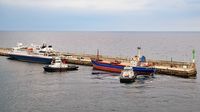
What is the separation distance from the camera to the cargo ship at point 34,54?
114 m

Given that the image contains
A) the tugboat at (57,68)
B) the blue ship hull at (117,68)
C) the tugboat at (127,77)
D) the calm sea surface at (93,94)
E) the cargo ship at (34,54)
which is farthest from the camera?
the cargo ship at (34,54)

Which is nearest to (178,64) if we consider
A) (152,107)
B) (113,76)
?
(113,76)

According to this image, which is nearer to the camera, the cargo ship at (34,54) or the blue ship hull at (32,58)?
the blue ship hull at (32,58)

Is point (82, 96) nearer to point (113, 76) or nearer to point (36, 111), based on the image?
point (36, 111)

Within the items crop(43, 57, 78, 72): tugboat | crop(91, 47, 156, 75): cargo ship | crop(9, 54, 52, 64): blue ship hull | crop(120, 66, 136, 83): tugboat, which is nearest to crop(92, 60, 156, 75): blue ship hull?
crop(91, 47, 156, 75): cargo ship

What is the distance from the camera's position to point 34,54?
118625 mm

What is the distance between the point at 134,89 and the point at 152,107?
13.7 m

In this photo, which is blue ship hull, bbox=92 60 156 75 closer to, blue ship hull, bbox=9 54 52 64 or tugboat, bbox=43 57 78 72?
tugboat, bbox=43 57 78 72

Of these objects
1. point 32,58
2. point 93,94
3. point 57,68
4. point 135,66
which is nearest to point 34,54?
point 32,58

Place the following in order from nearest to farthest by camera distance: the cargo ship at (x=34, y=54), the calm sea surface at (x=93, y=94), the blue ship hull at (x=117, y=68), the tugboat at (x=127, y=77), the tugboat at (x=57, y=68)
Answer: the calm sea surface at (x=93, y=94)
the tugboat at (x=127, y=77)
the blue ship hull at (x=117, y=68)
the tugboat at (x=57, y=68)
the cargo ship at (x=34, y=54)

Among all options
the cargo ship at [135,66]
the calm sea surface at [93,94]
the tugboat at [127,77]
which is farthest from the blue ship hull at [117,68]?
the tugboat at [127,77]

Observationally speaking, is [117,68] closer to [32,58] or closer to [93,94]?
[93,94]

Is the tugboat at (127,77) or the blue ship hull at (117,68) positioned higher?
the blue ship hull at (117,68)

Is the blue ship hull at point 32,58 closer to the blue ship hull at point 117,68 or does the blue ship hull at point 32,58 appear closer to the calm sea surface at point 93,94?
the blue ship hull at point 117,68
